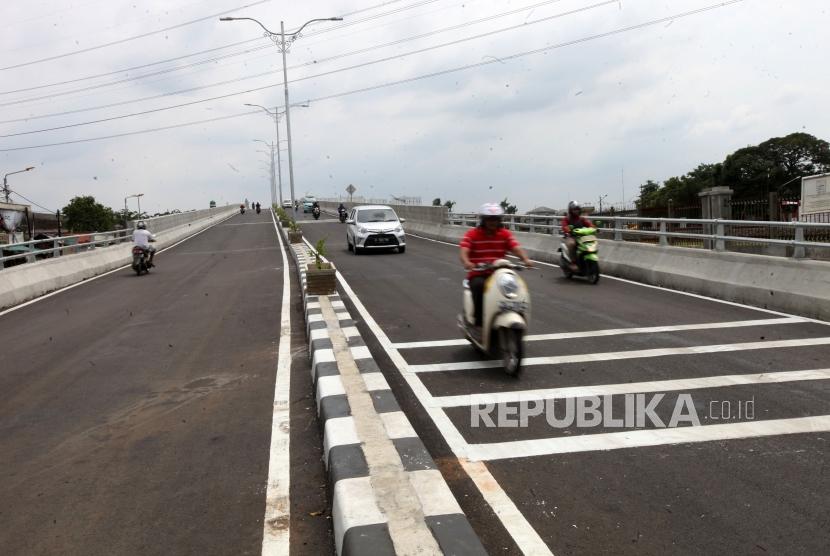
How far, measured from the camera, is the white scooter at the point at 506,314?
6.98 m

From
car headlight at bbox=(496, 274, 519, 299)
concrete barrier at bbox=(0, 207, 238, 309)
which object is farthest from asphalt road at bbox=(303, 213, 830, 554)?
concrete barrier at bbox=(0, 207, 238, 309)

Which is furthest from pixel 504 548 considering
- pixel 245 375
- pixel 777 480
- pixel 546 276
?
pixel 546 276

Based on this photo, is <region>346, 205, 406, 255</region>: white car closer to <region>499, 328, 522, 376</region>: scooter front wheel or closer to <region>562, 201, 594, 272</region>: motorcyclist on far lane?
<region>562, 201, 594, 272</region>: motorcyclist on far lane

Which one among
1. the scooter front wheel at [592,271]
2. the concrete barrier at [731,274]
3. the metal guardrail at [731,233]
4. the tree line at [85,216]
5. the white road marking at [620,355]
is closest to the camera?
the white road marking at [620,355]

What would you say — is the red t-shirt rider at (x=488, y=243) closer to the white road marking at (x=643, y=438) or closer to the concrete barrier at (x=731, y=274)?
the white road marking at (x=643, y=438)

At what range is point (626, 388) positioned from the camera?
645 centimetres

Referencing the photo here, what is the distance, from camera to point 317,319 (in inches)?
389

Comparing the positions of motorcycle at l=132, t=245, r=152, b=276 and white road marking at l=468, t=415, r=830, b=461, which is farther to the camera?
motorcycle at l=132, t=245, r=152, b=276

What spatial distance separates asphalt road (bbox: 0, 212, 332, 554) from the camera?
399 cm

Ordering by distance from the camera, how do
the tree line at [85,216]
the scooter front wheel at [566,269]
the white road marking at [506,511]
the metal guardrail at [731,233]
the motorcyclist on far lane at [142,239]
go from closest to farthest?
the white road marking at [506,511] < the metal guardrail at [731,233] < the scooter front wheel at [566,269] < the motorcyclist on far lane at [142,239] < the tree line at [85,216]

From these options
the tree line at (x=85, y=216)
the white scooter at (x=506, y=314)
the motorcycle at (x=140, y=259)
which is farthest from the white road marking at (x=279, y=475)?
the tree line at (x=85, y=216)

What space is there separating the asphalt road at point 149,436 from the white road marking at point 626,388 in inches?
54.9

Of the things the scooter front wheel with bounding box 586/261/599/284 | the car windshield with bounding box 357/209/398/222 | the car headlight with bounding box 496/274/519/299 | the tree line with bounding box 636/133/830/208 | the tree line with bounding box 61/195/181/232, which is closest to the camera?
the car headlight with bounding box 496/274/519/299

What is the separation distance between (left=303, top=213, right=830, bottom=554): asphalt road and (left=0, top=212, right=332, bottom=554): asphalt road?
1113 millimetres
